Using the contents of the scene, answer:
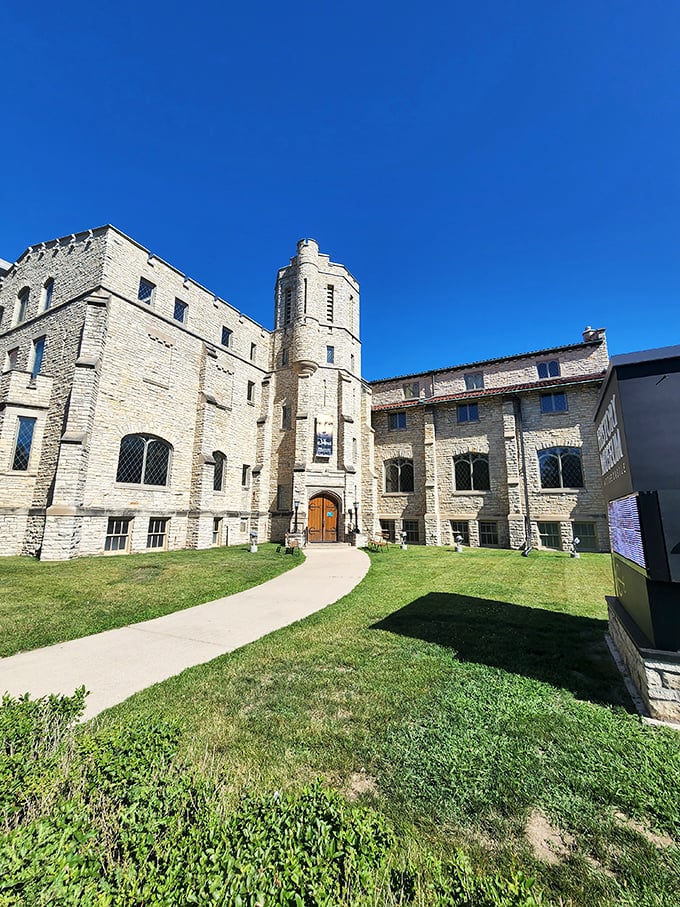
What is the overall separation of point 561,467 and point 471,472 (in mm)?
4924

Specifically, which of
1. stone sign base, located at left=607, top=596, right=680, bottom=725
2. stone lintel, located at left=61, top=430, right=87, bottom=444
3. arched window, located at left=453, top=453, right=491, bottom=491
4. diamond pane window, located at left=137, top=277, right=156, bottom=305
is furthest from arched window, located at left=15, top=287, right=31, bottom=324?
stone sign base, located at left=607, top=596, right=680, bottom=725

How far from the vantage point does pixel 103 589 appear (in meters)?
9.77

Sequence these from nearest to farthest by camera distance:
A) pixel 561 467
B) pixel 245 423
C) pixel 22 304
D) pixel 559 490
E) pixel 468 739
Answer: pixel 468 739 → pixel 22 304 → pixel 559 490 → pixel 561 467 → pixel 245 423

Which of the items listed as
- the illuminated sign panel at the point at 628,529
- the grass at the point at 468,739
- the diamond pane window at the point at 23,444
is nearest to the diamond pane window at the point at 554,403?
the grass at the point at 468,739

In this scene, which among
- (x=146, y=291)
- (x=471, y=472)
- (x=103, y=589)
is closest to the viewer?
(x=103, y=589)

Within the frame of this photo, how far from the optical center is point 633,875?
224cm

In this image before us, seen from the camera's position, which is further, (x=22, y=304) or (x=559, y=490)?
(x=559, y=490)

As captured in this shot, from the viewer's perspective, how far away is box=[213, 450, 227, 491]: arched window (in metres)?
22.2

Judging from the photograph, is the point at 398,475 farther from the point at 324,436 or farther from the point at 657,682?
the point at 657,682

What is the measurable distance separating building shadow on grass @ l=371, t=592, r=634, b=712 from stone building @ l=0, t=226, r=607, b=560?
46.8ft

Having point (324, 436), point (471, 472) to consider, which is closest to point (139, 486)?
point (324, 436)

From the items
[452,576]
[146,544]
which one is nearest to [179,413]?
[146,544]

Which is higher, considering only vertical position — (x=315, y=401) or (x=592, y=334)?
(x=592, y=334)

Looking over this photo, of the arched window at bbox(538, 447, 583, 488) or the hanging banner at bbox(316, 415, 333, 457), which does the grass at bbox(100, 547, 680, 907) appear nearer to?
the arched window at bbox(538, 447, 583, 488)
